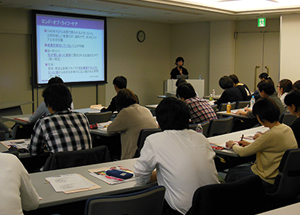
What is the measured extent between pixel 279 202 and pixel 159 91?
31.3ft

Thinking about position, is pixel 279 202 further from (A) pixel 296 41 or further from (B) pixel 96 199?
(A) pixel 296 41

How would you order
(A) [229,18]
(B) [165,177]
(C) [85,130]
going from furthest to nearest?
(A) [229,18]
(C) [85,130]
(B) [165,177]

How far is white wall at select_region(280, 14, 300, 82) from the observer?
950 cm

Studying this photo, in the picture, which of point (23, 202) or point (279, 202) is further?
Answer: point (279, 202)

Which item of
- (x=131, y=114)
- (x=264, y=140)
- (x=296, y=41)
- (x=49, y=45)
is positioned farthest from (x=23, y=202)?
(x=296, y=41)

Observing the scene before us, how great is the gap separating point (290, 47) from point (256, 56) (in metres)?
1.52

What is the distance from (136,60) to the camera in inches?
449

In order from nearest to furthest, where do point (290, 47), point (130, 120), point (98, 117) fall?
point (130, 120), point (98, 117), point (290, 47)

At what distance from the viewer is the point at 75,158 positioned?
284 cm

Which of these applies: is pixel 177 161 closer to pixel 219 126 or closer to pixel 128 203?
pixel 128 203

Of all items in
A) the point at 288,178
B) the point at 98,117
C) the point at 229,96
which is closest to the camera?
the point at 288,178

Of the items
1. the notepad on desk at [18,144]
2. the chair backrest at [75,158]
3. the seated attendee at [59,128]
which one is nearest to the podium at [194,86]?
the notepad on desk at [18,144]

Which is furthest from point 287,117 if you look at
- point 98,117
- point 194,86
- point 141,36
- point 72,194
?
point 141,36

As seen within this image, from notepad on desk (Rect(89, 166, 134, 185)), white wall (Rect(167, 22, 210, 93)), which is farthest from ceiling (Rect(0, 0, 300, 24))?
notepad on desk (Rect(89, 166, 134, 185))
